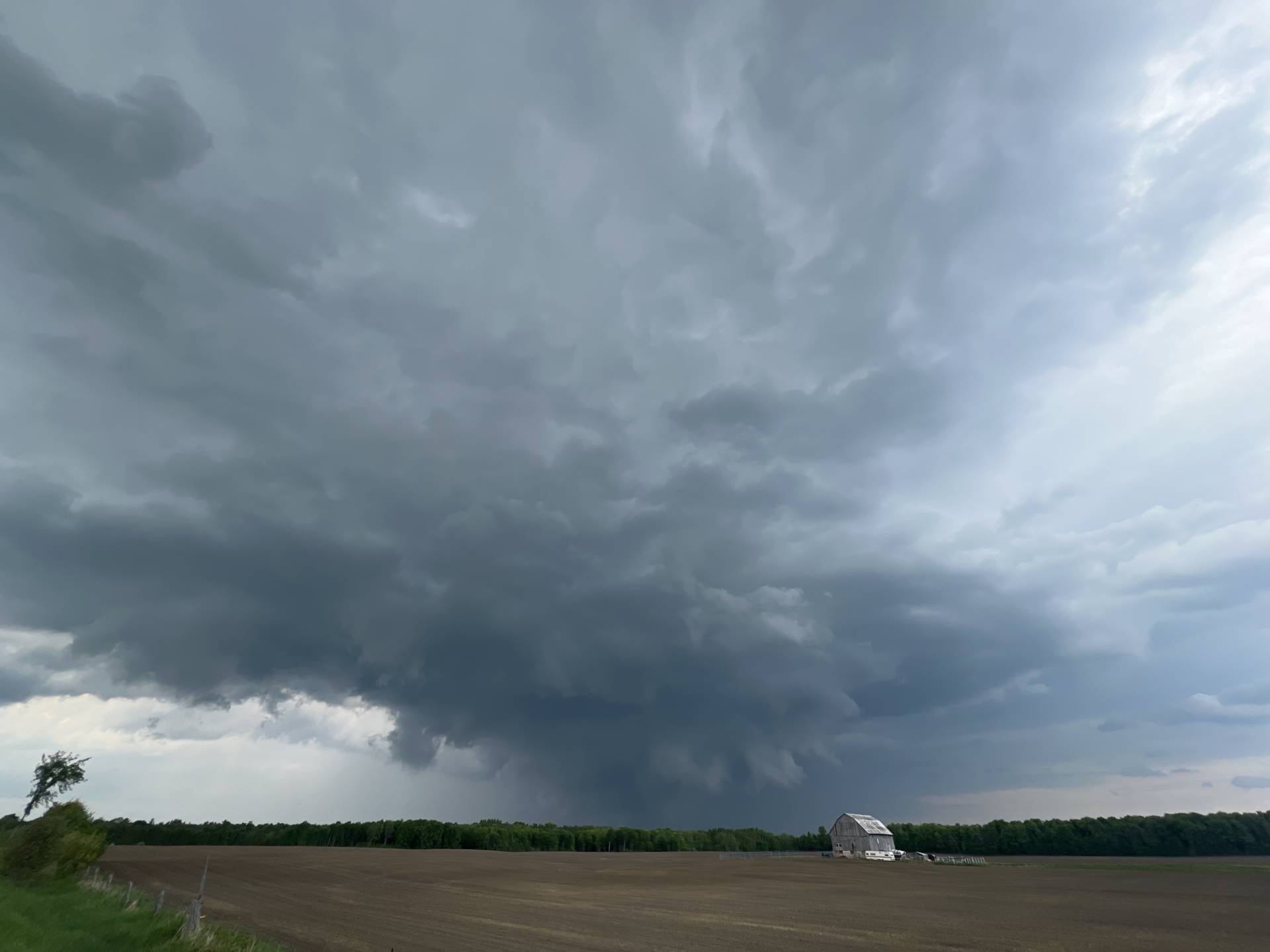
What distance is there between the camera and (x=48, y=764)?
354ft

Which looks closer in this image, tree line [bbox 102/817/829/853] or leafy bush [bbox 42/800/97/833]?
leafy bush [bbox 42/800/97/833]

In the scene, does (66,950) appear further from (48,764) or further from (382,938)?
(48,764)

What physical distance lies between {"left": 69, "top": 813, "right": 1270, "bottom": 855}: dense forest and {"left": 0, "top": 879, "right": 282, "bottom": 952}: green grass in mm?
148273

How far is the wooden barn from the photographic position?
13188cm

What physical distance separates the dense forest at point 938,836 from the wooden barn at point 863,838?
4759 centimetres

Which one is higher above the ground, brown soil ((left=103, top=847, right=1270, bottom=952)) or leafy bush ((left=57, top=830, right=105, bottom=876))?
leafy bush ((left=57, top=830, right=105, bottom=876))

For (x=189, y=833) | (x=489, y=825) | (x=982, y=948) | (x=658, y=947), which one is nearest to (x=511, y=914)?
(x=658, y=947)

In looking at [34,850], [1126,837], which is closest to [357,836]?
[34,850]

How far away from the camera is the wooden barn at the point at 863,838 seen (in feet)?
433

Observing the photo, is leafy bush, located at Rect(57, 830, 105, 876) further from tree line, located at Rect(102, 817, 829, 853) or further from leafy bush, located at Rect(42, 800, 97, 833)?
tree line, located at Rect(102, 817, 829, 853)

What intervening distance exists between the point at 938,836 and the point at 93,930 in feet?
633

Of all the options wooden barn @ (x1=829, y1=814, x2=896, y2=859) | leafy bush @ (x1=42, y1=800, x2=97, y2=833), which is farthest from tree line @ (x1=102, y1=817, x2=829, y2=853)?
leafy bush @ (x1=42, y1=800, x2=97, y2=833)

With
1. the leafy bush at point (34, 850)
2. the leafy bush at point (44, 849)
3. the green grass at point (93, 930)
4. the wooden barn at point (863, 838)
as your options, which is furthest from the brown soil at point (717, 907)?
the wooden barn at point (863, 838)

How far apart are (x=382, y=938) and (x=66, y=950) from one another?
13.2m
